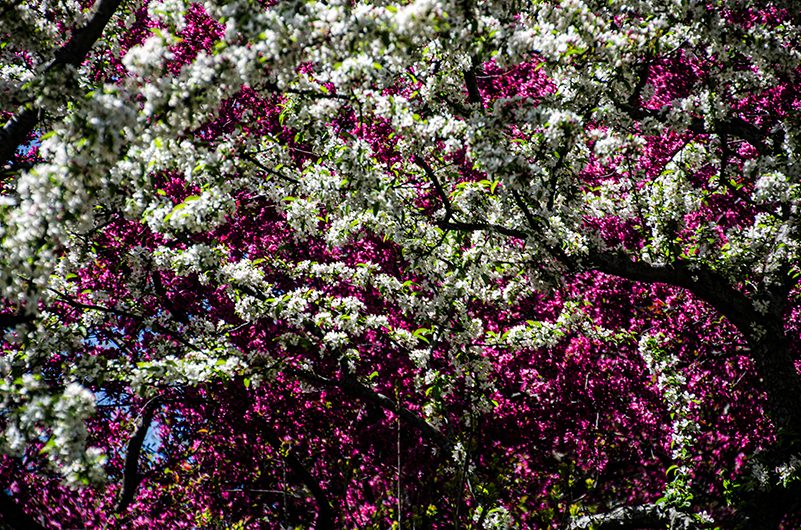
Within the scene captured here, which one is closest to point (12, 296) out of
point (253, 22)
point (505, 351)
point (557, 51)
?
point (253, 22)

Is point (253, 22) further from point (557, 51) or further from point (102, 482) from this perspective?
point (102, 482)

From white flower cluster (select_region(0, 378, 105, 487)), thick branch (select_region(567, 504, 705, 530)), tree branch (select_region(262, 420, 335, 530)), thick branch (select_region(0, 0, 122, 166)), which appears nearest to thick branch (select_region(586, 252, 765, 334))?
thick branch (select_region(567, 504, 705, 530))

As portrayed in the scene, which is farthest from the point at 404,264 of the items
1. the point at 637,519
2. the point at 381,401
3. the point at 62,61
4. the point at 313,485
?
the point at 62,61

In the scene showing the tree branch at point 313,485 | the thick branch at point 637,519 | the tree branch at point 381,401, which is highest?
the tree branch at point 381,401

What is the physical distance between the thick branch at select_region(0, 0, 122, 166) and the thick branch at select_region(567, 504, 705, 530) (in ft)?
23.0

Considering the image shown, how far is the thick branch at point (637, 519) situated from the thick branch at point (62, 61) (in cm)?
700

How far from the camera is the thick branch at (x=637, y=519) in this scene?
20.1ft

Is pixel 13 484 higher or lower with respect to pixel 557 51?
lower

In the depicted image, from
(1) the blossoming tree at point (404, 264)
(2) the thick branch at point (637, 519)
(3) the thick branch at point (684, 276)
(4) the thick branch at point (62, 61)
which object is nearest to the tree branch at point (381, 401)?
(1) the blossoming tree at point (404, 264)

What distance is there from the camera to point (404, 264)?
33.5ft

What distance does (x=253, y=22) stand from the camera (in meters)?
3.15

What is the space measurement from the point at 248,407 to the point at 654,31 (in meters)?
7.93

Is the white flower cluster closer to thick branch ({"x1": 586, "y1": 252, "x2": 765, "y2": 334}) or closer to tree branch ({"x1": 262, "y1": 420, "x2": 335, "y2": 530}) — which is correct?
tree branch ({"x1": 262, "y1": 420, "x2": 335, "y2": 530})

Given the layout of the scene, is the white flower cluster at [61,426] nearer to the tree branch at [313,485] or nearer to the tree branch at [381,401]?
the tree branch at [381,401]
